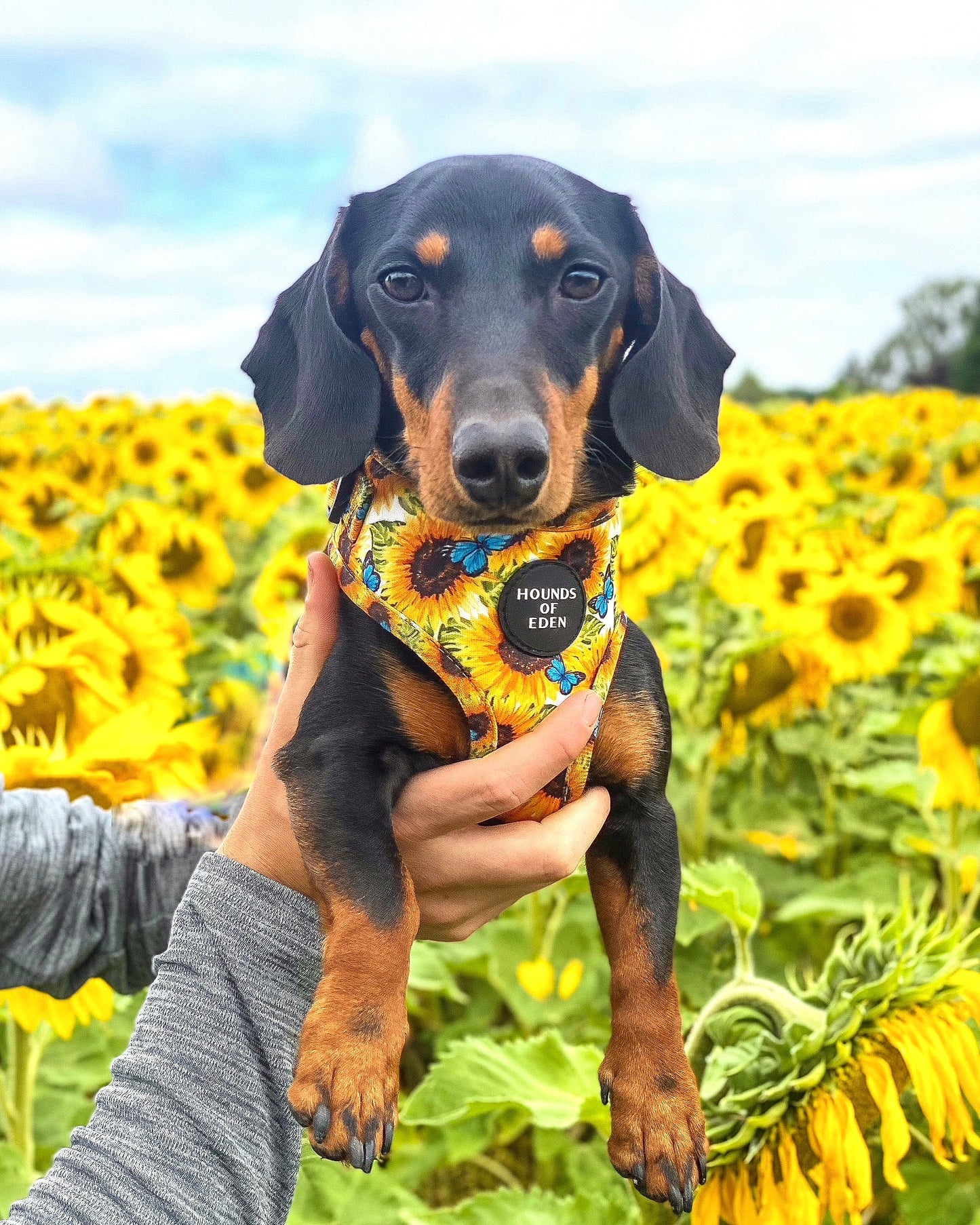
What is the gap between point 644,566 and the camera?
4.73 m

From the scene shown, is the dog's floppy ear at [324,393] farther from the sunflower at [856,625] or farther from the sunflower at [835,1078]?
the sunflower at [856,625]

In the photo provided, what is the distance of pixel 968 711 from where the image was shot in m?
3.24

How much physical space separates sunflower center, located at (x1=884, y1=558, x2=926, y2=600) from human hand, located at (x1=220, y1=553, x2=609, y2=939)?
3148mm

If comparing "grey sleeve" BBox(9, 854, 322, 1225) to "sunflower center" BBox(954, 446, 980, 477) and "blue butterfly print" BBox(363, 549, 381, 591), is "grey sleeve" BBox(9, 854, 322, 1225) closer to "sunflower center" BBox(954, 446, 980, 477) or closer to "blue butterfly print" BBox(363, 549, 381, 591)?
"blue butterfly print" BBox(363, 549, 381, 591)

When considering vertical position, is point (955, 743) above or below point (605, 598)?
below

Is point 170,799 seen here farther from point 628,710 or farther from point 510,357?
point 510,357

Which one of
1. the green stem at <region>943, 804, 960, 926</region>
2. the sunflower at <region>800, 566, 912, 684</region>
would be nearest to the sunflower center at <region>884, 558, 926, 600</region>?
the sunflower at <region>800, 566, 912, 684</region>

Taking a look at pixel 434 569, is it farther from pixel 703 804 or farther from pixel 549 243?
pixel 703 804

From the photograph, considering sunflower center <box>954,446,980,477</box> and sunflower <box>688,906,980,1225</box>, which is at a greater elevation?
sunflower center <box>954,446,980,477</box>

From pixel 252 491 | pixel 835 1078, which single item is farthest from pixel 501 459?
pixel 252 491

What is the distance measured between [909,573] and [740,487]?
2.67ft

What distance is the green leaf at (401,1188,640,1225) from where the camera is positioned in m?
2.27

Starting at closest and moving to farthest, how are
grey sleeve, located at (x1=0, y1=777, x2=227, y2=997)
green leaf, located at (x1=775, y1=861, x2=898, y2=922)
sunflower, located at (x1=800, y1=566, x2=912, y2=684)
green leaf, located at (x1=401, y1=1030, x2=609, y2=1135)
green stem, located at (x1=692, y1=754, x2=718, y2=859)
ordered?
green leaf, located at (x1=401, y1=1030, x2=609, y2=1135) < grey sleeve, located at (x1=0, y1=777, x2=227, y2=997) < green leaf, located at (x1=775, y1=861, x2=898, y2=922) < green stem, located at (x1=692, y1=754, x2=718, y2=859) < sunflower, located at (x1=800, y1=566, x2=912, y2=684)

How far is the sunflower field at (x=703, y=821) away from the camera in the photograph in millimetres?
1895
